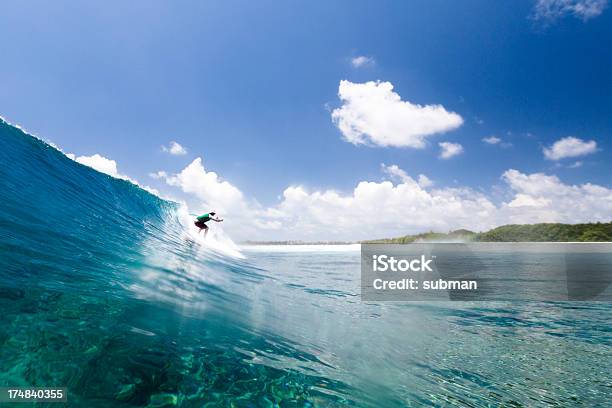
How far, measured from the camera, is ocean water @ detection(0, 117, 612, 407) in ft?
12.3

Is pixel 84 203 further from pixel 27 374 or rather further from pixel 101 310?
pixel 27 374

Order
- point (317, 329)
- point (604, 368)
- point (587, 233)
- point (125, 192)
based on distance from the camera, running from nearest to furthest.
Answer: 1. point (604, 368)
2. point (317, 329)
3. point (125, 192)
4. point (587, 233)

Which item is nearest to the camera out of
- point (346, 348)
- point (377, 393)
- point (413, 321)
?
point (377, 393)

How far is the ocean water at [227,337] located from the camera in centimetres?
375

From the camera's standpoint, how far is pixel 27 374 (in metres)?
3.31

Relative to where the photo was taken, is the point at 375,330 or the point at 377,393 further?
the point at 375,330

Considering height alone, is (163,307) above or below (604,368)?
above

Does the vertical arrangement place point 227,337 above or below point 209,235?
below

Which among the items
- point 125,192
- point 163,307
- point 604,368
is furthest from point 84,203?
point 604,368

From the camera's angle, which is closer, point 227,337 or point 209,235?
point 227,337

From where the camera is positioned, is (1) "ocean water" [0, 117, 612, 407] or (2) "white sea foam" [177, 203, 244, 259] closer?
(1) "ocean water" [0, 117, 612, 407]

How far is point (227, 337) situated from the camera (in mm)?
5480

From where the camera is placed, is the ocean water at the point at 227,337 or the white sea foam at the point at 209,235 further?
the white sea foam at the point at 209,235

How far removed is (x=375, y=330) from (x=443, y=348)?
1497mm
